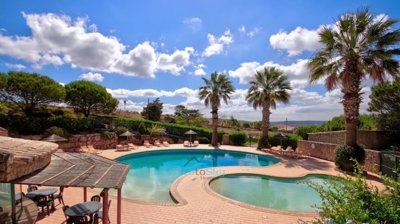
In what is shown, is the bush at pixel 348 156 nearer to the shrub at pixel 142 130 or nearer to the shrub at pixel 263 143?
the shrub at pixel 263 143

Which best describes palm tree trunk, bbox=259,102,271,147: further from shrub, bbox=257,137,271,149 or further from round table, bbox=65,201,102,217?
round table, bbox=65,201,102,217

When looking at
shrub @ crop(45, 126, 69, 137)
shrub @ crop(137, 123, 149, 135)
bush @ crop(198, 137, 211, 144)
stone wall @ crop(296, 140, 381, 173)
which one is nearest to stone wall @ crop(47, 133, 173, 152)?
shrub @ crop(45, 126, 69, 137)

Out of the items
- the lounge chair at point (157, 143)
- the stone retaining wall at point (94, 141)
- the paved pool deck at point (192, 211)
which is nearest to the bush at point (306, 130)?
the lounge chair at point (157, 143)

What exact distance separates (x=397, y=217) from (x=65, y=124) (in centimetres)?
2483

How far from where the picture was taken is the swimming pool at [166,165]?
1126cm

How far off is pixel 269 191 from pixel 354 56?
28.7ft

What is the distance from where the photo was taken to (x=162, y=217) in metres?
7.36

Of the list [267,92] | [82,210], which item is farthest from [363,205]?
[267,92]

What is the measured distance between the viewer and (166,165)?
17.9 metres

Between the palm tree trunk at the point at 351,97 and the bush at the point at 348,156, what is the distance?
362 millimetres

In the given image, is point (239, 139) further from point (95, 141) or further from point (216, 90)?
point (95, 141)

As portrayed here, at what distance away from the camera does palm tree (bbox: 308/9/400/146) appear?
1252 centimetres

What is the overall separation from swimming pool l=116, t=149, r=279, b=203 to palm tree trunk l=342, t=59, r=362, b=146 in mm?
6179

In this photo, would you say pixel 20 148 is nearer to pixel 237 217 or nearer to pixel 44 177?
pixel 44 177
